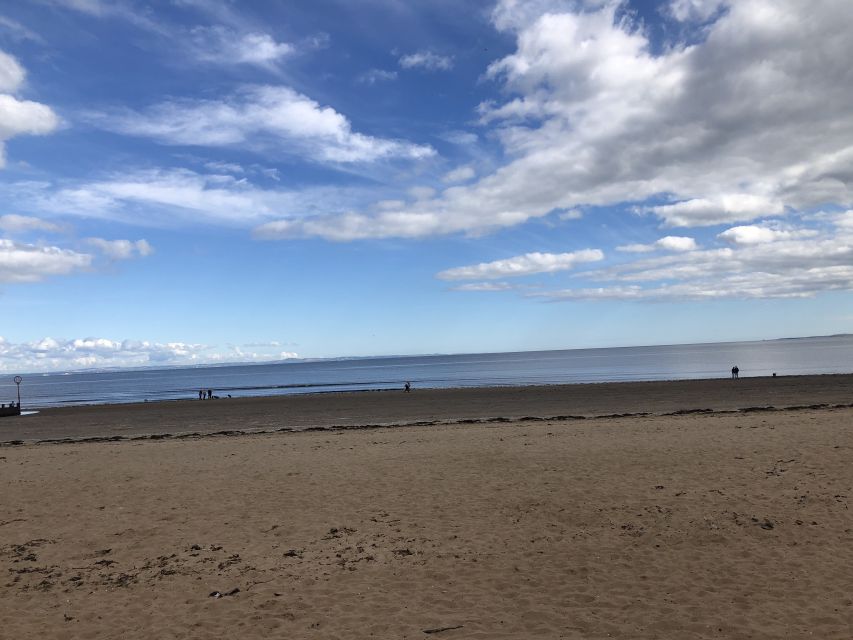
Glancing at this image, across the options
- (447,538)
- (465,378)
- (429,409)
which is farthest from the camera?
(465,378)

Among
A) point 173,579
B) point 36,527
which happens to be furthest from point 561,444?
point 36,527

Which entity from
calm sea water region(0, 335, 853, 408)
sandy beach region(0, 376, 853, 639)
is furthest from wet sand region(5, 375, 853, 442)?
calm sea water region(0, 335, 853, 408)

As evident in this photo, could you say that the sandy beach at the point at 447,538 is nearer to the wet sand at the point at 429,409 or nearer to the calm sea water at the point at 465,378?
the wet sand at the point at 429,409

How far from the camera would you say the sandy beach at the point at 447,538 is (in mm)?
6145

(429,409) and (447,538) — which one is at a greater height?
(447,538)

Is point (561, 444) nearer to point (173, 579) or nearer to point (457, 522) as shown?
point (457, 522)

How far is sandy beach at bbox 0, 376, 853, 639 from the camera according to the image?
6145 mm

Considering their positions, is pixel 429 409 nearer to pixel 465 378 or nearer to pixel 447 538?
pixel 447 538

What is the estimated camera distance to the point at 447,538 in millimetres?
8555

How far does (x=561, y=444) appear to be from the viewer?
1557 cm

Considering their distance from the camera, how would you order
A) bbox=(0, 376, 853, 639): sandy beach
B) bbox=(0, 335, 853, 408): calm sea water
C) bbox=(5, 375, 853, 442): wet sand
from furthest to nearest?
bbox=(0, 335, 853, 408): calm sea water, bbox=(5, 375, 853, 442): wet sand, bbox=(0, 376, 853, 639): sandy beach

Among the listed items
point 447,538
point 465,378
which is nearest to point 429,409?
point 447,538

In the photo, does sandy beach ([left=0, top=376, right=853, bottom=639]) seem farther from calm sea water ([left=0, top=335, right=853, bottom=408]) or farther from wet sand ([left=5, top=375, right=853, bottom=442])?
calm sea water ([left=0, top=335, right=853, bottom=408])

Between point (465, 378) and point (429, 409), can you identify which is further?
point (465, 378)
